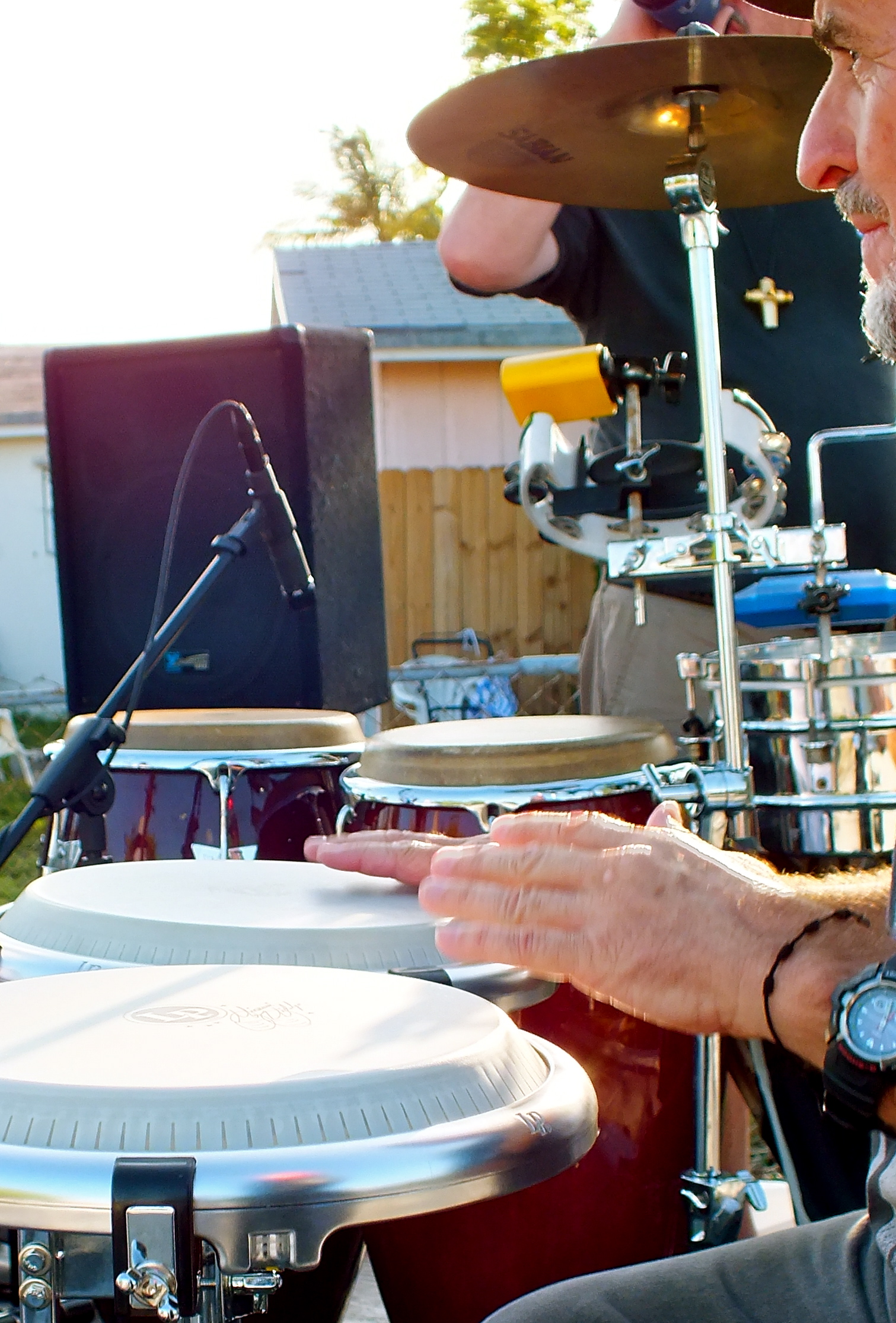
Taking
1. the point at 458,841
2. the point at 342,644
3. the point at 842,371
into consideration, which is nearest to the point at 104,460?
the point at 342,644

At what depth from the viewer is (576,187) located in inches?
77.6

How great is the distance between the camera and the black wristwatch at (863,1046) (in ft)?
2.65

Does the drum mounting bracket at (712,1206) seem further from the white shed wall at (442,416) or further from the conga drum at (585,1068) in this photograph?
the white shed wall at (442,416)

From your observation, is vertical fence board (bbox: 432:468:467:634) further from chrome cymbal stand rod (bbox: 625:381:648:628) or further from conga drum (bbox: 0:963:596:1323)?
conga drum (bbox: 0:963:596:1323)

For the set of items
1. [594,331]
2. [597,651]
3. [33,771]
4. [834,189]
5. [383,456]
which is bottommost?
[33,771]

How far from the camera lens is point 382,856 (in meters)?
1.21

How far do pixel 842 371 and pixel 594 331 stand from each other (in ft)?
1.82

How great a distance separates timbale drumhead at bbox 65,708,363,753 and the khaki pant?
68 cm

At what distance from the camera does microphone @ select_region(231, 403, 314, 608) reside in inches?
68.3

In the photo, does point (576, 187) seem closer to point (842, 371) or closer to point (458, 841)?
point (842, 371)

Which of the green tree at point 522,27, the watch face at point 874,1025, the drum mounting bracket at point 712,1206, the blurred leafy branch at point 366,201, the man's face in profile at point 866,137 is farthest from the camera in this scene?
the blurred leafy branch at point 366,201

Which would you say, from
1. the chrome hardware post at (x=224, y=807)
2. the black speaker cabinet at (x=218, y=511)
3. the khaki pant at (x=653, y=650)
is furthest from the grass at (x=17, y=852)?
the khaki pant at (x=653, y=650)

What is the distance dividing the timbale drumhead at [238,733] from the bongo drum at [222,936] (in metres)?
0.84

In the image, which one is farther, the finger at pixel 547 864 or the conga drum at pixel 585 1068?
the conga drum at pixel 585 1068
